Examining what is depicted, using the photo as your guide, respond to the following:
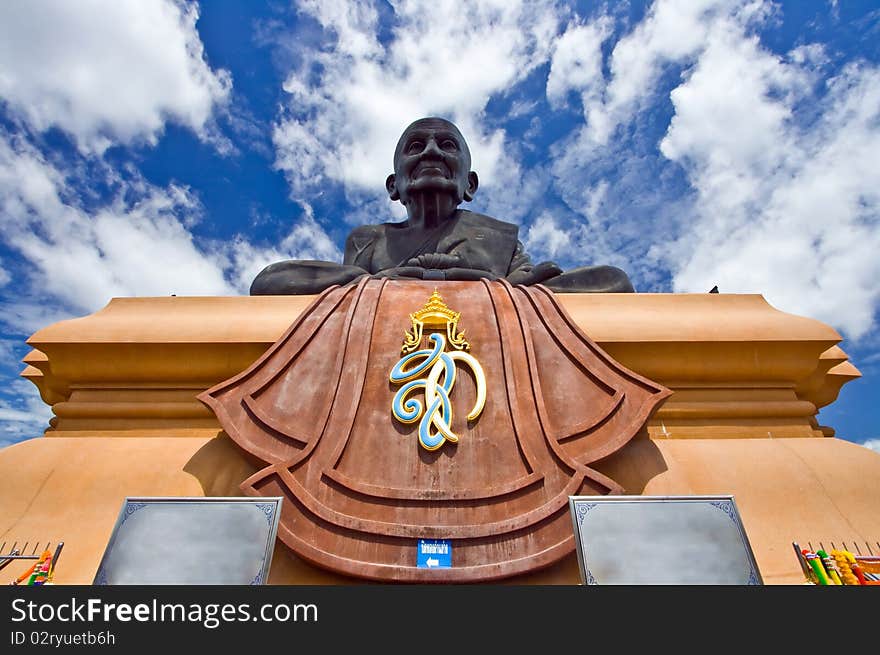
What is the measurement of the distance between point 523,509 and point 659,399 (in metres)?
1.30

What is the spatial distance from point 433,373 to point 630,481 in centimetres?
157

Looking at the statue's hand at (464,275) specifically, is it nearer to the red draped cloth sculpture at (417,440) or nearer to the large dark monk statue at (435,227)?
the large dark monk statue at (435,227)

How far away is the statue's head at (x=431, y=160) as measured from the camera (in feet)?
26.3

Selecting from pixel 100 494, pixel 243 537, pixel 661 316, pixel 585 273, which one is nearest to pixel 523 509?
pixel 243 537

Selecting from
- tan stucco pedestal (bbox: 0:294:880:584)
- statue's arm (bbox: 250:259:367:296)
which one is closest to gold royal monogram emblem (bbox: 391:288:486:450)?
tan stucco pedestal (bbox: 0:294:880:584)

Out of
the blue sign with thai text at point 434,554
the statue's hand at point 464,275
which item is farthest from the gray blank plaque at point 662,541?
the statue's hand at point 464,275

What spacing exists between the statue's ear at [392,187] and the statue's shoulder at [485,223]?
1240 millimetres

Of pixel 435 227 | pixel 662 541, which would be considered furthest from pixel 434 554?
pixel 435 227

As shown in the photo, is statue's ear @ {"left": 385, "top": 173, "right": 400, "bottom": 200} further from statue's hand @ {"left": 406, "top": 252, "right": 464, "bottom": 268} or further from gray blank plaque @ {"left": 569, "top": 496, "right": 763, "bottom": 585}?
gray blank plaque @ {"left": 569, "top": 496, "right": 763, "bottom": 585}

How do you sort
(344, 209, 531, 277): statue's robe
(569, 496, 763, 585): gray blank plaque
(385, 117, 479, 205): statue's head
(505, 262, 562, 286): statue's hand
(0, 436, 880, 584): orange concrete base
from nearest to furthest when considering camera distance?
(569, 496, 763, 585): gray blank plaque → (0, 436, 880, 584): orange concrete base → (505, 262, 562, 286): statue's hand → (344, 209, 531, 277): statue's robe → (385, 117, 479, 205): statue's head

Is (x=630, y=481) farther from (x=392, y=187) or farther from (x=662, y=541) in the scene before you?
(x=392, y=187)

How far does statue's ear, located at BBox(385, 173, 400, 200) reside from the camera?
344 inches

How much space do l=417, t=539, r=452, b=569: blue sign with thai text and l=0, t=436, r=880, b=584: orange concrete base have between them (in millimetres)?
1302

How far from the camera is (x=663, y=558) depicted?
2.33 metres
